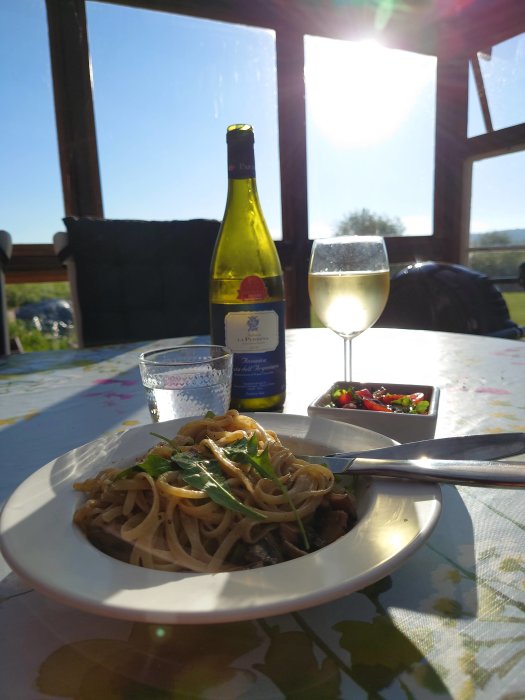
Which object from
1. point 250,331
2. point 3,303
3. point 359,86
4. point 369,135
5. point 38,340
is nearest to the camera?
point 250,331

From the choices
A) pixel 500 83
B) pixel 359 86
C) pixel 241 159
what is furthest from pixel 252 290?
pixel 500 83

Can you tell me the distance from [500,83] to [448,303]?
3496 mm

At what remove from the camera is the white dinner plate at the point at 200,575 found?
28cm

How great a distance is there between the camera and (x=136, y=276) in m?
1.99

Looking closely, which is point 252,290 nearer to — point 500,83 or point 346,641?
point 346,641

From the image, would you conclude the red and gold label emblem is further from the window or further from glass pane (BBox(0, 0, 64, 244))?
the window

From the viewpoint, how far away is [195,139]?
12.4ft

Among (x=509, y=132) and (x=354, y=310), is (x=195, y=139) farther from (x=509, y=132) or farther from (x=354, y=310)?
(x=354, y=310)

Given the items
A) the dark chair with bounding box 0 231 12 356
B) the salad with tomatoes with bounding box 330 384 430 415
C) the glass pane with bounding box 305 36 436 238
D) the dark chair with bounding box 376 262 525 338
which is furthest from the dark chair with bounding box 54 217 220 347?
the glass pane with bounding box 305 36 436 238

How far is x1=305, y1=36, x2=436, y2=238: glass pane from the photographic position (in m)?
3.83

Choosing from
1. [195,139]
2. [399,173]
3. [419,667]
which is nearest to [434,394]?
[419,667]

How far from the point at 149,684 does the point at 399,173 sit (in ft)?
18.7

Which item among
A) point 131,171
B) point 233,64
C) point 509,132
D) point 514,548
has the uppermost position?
point 233,64

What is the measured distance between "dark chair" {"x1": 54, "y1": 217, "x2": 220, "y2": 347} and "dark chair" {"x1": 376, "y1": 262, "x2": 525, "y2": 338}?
0.82 m
